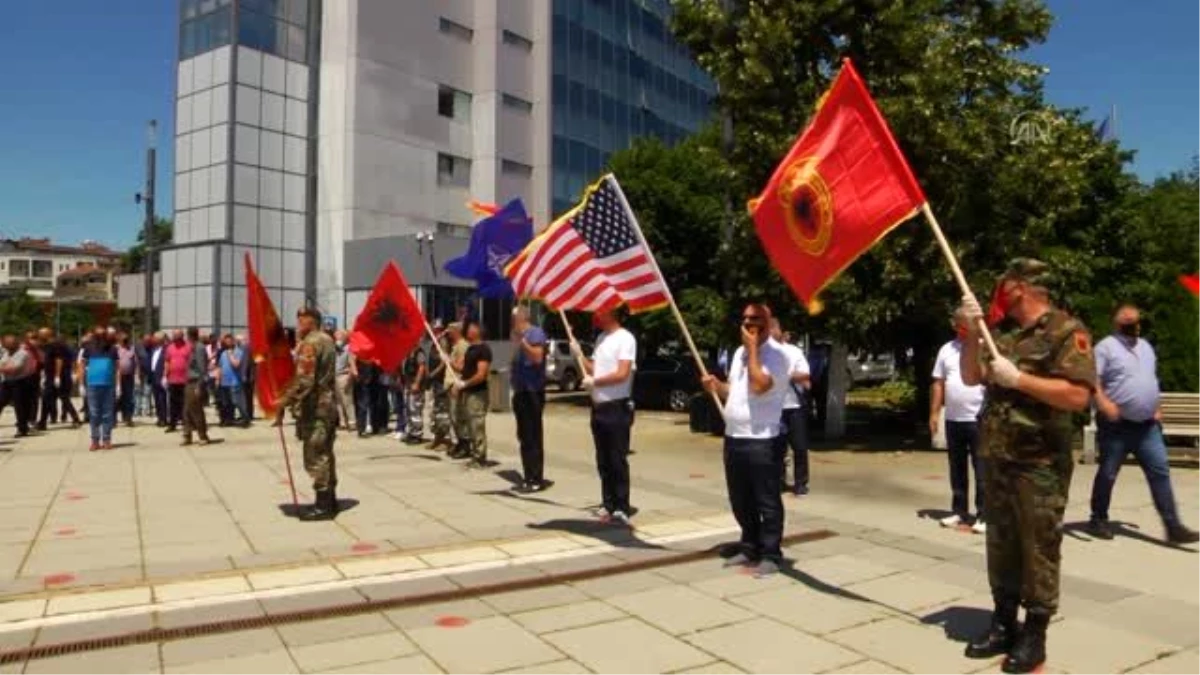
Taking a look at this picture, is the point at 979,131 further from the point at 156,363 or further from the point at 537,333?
the point at 156,363

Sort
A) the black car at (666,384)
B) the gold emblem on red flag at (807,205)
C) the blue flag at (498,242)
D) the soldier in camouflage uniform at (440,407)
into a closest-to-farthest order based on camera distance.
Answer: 1. the gold emblem on red flag at (807,205)
2. the blue flag at (498,242)
3. the soldier in camouflage uniform at (440,407)
4. the black car at (666,384)

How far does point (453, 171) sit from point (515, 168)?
349 cm

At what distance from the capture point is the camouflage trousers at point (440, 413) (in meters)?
13.8

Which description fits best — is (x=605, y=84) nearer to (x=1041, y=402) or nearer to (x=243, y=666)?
(x=1041, y=402)

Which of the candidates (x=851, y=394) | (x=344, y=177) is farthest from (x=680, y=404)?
(x=344, y=177)

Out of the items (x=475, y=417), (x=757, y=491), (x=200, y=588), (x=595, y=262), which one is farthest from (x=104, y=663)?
(x=475, y=417)

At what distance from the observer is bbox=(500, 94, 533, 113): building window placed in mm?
46628

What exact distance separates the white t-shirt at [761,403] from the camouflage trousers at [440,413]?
7.55 meters

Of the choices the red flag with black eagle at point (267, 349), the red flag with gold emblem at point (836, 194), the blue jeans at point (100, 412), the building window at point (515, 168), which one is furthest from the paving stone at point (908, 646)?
the building window at point (515, 168)

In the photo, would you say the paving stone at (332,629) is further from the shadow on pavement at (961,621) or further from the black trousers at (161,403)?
the black trousers at (161,403)

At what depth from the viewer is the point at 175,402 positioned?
17.0 m

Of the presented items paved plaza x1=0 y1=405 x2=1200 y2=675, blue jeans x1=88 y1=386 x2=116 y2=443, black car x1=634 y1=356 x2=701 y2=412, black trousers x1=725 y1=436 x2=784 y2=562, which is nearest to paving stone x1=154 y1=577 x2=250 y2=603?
paved plaza x1=0 y1=405 x2=1200 y2=675

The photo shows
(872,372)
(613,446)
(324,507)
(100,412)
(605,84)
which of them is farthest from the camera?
(605,84)

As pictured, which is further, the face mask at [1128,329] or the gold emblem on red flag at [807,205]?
the face mask at [1128,329]
